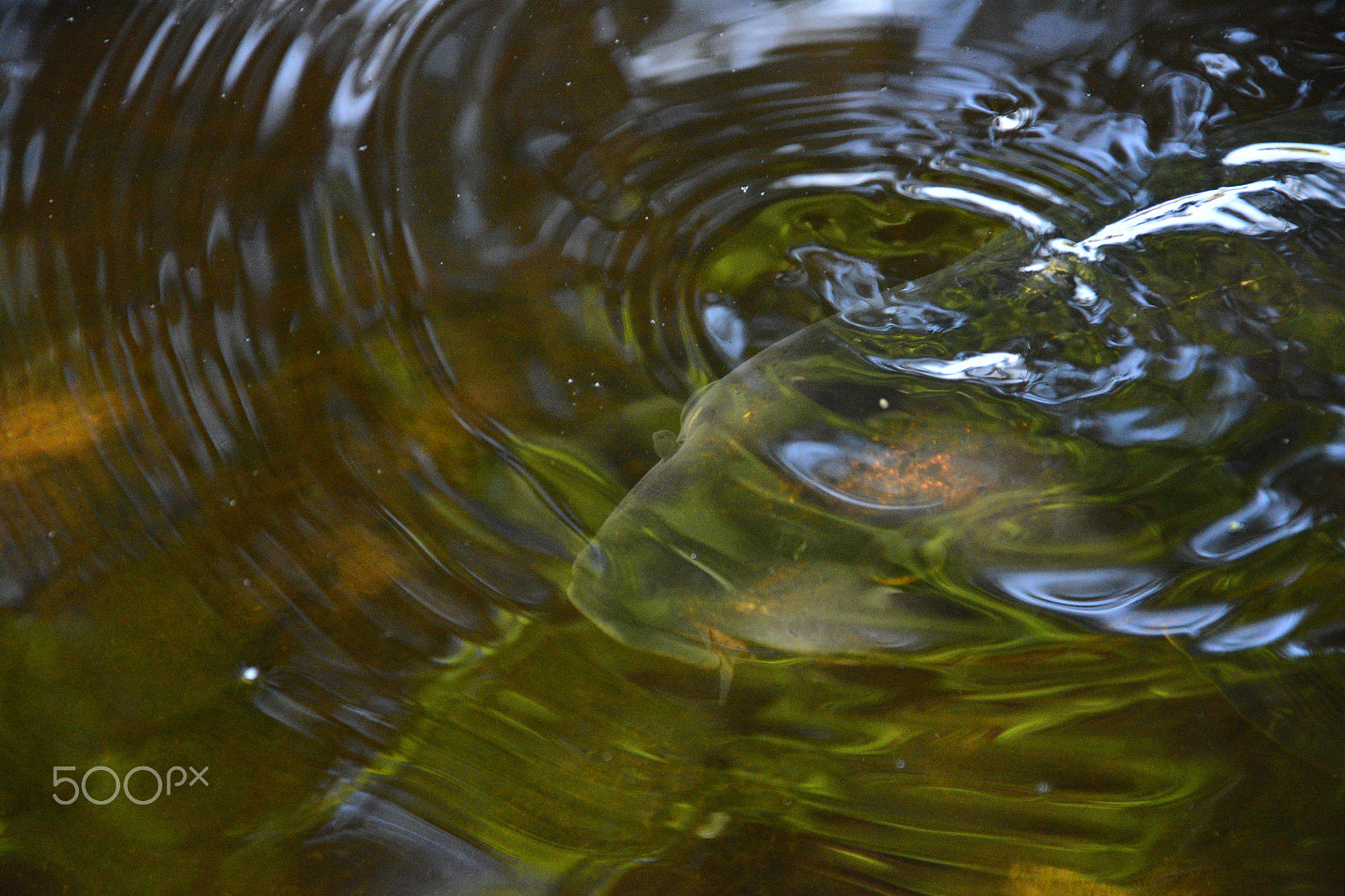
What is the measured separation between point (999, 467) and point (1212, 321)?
309 mm

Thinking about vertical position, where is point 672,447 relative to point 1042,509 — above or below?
above

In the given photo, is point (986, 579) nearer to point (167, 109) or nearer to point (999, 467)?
point (999, 467)

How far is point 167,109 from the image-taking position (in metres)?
1.42

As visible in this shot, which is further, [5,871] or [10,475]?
[10,475]

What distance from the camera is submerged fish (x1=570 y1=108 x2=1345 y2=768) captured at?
1.12 metres

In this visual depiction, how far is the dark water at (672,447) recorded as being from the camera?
1.08m

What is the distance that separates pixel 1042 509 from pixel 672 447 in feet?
1.39

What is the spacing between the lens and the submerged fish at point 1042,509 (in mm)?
1116

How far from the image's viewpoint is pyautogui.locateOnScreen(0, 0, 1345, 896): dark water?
1078mm

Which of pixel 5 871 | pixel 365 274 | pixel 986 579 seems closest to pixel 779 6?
pixel 365 274

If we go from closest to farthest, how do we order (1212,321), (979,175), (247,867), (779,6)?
(247,867)
(1212,321)
(979,175)
(779,6)

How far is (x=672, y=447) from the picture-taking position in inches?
48.2

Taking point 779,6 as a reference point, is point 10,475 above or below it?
below

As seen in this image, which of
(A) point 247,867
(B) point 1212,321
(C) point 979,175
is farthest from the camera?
(C) point 979,175
